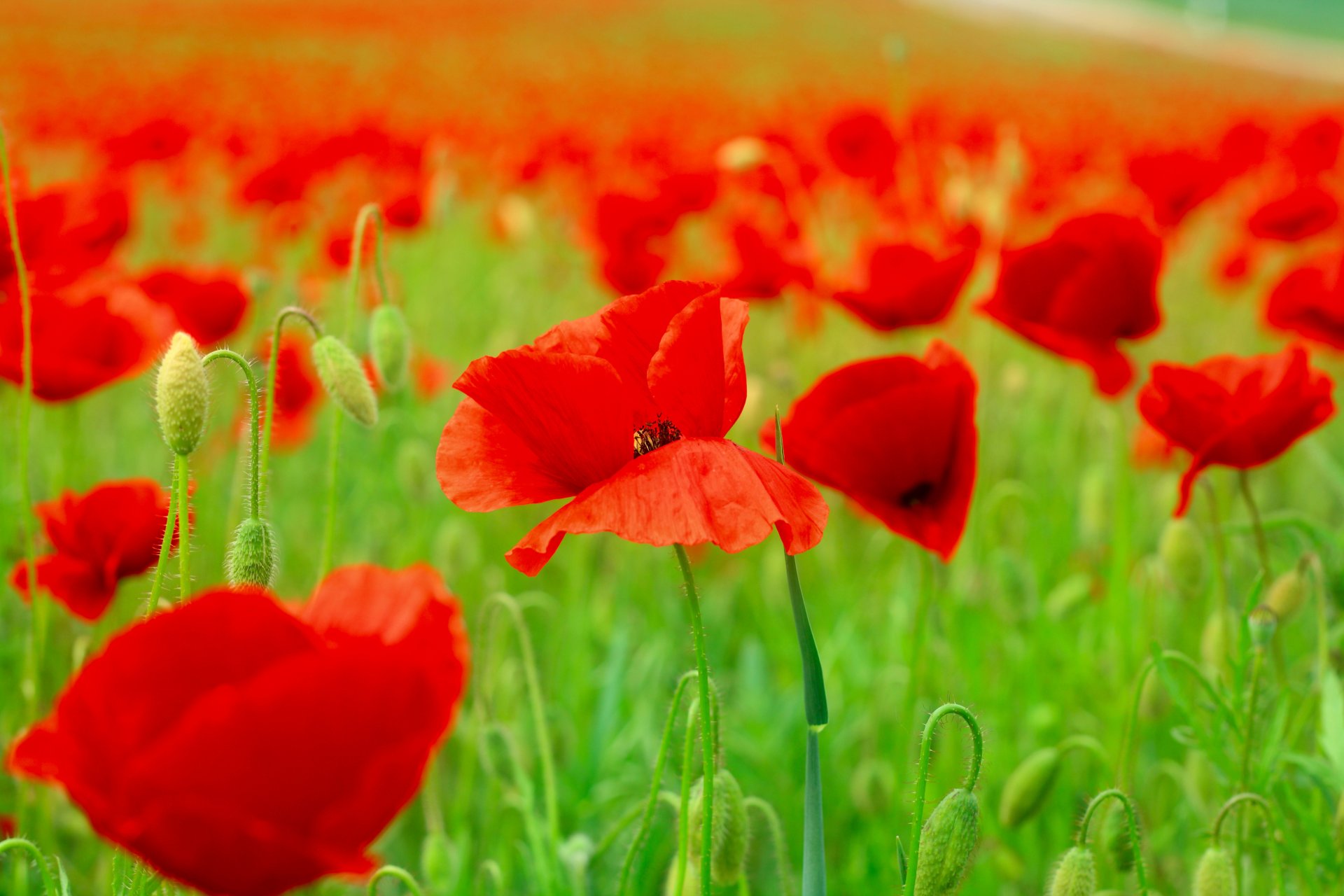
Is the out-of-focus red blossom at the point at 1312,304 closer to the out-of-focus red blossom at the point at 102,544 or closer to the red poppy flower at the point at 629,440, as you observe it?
the red poppy flower at the point at 629,440

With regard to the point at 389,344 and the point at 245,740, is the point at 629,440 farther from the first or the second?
the point at 389,344

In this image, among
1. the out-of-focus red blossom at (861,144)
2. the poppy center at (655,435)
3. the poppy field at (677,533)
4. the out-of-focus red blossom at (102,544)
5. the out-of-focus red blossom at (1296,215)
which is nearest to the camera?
the poppy field at (677,533)

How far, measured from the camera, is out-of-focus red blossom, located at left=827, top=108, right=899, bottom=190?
3207 mm

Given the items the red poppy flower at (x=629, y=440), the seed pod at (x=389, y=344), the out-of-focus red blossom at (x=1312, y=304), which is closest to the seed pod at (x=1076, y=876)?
the red poppy flower at (x=629, y=440)

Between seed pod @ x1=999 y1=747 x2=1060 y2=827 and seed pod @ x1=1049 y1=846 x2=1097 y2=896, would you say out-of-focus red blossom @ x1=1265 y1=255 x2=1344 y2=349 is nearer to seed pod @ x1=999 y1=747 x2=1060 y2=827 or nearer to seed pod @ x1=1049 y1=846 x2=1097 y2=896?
seed pod @ x1=999 y1=747 x2=1060 y2=827

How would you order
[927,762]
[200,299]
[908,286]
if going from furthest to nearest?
1. [200,299]
2. [908,286]
3. [927,762]

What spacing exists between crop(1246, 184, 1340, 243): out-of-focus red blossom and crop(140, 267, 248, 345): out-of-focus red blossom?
230 cm

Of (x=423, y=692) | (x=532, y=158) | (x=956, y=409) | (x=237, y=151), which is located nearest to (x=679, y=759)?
(x=956, y=409)

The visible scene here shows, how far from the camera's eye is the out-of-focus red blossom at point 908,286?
6.10 feet

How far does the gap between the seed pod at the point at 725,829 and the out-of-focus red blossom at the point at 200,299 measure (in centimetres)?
129

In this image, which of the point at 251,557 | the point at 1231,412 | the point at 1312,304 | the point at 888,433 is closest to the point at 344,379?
the point at 251,557

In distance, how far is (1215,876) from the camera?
102 cm

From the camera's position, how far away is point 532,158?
15.3 feet

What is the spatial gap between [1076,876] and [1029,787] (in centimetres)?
36
